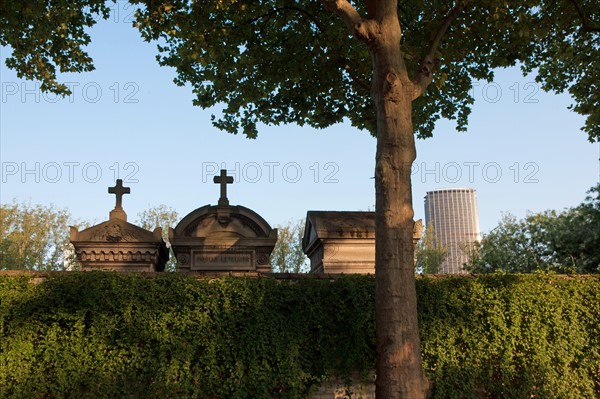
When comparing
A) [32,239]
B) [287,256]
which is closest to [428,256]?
[287,256]

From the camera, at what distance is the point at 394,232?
7.07 meters

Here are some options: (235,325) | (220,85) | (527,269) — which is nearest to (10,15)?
(220,85)

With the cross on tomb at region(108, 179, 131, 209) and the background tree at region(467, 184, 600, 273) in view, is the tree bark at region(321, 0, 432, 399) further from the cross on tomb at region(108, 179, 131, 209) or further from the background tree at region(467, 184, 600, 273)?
the background tree at region(467, 184, 600, 273)

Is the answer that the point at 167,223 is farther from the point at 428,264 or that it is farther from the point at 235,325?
the point at 235,325

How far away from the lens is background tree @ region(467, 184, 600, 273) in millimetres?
22766

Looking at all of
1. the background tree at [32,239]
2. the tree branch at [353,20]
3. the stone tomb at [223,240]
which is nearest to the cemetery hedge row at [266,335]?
the tree branch at [353,20]

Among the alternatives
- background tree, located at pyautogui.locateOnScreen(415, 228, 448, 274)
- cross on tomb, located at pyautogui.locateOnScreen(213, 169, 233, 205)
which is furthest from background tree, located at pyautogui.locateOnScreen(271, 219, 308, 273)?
cross on tomb, located at pyautogui.locateOnScreen(213, 169, 233, 205)

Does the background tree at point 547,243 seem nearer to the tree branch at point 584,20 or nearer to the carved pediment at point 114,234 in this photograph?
the tree branch at point 584,20

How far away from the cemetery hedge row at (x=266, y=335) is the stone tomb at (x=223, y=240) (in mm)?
4568

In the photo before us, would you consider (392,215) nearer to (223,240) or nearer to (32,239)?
(223,240)

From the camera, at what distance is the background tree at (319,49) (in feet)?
38.7

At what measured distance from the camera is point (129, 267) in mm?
13711

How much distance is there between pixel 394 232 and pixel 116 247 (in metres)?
8.99

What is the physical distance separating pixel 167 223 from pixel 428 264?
2490cm
